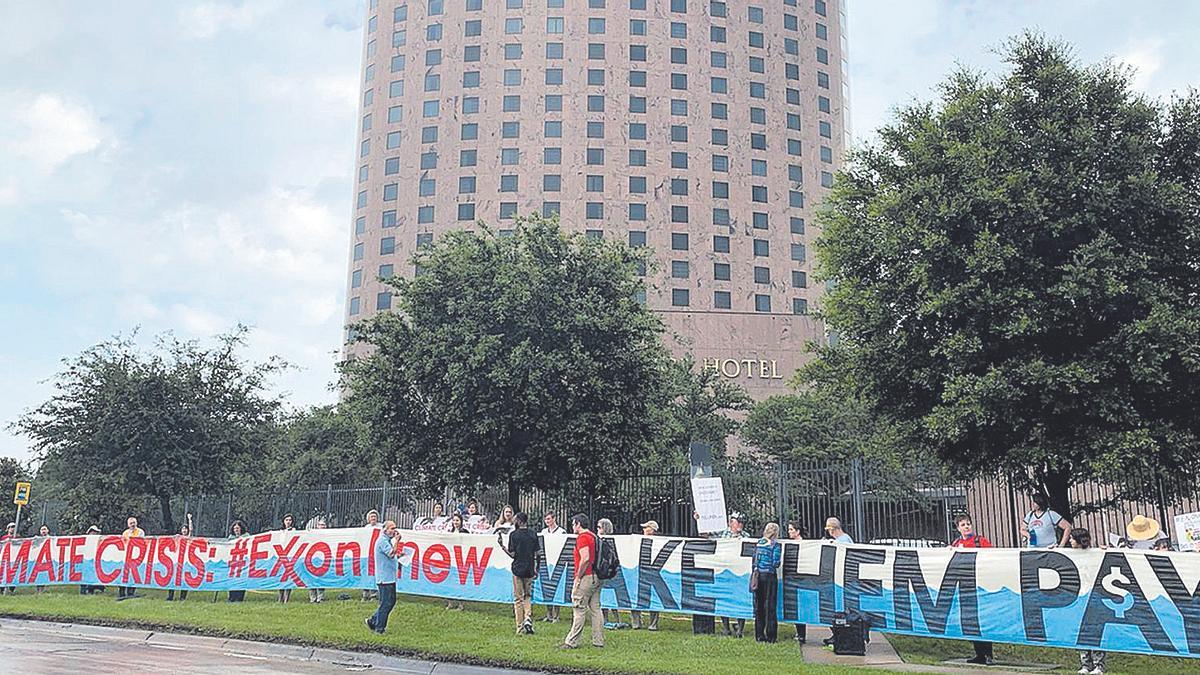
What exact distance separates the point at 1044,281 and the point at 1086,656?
7.17 metres

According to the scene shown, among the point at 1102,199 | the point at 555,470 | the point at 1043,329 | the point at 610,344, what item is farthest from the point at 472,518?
the point at 1102,199

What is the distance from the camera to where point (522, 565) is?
15750 mm

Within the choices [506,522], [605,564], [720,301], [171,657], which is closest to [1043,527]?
[605,564]

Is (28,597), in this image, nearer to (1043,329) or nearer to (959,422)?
(959,422)

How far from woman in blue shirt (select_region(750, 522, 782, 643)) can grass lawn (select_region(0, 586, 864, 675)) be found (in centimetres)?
32

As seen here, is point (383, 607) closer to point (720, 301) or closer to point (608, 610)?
point (608, 610)

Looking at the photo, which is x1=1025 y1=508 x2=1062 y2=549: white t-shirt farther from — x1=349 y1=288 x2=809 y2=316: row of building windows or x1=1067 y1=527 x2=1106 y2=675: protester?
x1=349 y1=288 x2=809 y2=316: row of building windows

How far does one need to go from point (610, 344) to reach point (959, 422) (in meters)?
9.74

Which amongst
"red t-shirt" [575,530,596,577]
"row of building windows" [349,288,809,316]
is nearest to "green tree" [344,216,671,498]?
"red t-shirt" [575,530,596,577]

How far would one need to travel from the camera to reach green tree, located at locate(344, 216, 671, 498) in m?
25.1

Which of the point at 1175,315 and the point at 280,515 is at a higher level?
the point at 1175,315

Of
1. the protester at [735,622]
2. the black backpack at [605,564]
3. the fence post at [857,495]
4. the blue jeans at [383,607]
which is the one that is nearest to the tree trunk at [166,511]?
the blue jeans at [383,607]

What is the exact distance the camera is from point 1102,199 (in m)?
18.2

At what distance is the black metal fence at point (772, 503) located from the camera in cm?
2328
